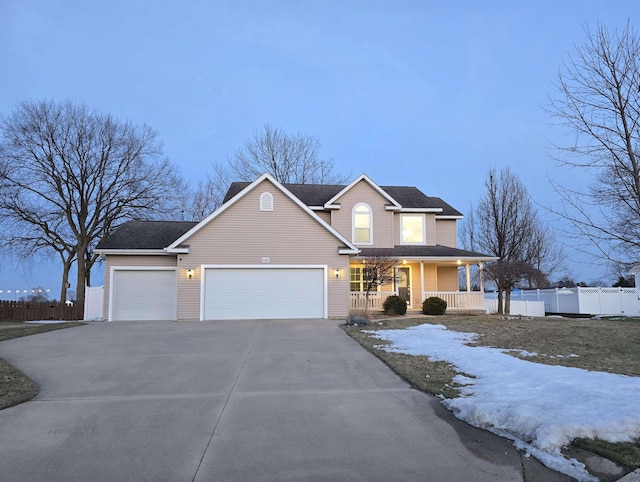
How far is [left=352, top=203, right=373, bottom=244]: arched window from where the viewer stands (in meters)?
21.0

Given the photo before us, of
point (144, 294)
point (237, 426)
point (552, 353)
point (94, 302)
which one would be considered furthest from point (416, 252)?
point (237, 426)

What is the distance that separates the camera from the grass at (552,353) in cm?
381

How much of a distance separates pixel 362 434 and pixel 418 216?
1869cm

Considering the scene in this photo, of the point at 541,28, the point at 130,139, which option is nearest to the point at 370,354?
the point at 541,28

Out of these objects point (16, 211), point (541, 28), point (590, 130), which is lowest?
point (590, 130)

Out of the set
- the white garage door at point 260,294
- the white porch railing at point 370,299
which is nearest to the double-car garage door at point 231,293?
the white garage door at point 260,294

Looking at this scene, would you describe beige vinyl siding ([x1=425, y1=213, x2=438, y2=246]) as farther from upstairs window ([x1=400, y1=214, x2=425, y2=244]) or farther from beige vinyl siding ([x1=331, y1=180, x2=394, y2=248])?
beige vinyl siding ([x1=331, y1=180, x2=394, y2=248])

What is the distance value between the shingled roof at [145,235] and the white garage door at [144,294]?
105 cm

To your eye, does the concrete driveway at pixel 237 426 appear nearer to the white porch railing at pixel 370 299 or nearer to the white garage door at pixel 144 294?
the white garage door at pixel 144 294

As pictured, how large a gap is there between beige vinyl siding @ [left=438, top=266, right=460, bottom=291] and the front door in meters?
1.96

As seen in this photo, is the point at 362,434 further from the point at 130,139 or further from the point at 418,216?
the point at 130,139

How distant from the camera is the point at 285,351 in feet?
30.1

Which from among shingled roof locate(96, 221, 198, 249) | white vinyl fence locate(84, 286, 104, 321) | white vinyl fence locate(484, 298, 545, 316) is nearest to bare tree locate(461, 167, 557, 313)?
white vinyl fence locate(484, 298, 545, 316)

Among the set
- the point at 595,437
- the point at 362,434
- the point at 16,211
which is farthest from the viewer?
the point at 16,211
